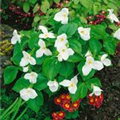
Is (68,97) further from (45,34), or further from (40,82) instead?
(45,34)

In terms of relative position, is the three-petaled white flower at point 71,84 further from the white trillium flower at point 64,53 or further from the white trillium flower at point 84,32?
the white trillium flower at point 84,32

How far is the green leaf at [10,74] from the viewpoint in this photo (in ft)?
11.2

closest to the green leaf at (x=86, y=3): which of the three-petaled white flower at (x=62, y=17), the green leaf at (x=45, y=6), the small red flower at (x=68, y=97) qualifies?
the green leaf at (x=45, y=6)

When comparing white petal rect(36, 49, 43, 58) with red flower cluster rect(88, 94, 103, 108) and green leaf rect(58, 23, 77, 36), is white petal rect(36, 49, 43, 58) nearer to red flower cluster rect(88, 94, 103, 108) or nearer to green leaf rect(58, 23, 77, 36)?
green leaf rect(58, 23, 77, 36)

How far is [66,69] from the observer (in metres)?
3.29

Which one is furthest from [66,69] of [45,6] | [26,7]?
[26,7]

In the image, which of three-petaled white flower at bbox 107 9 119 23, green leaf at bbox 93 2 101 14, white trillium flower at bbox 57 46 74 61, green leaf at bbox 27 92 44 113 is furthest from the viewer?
green leaf at bbox 93 2 101 14

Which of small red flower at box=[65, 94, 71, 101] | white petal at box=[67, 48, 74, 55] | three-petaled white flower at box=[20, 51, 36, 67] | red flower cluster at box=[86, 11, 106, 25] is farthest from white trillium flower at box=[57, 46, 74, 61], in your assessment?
red flower cluster at box=[86, 11, 106, 25]

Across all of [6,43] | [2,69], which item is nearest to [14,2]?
[6,43]

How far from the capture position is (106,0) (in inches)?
159

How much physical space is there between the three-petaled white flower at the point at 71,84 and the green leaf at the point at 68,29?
1.06 feet

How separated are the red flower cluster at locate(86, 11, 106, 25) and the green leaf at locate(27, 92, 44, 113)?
2.69 feet

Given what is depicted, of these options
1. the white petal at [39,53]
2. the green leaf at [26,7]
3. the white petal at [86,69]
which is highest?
the white petal at [39,53]

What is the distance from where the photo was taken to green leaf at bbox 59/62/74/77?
130 inches
